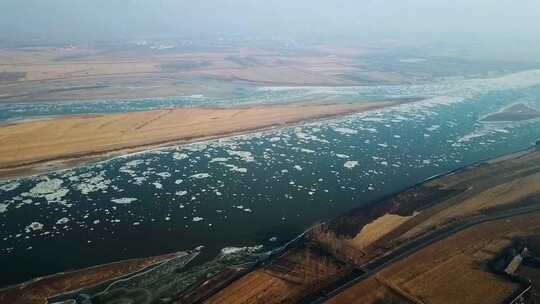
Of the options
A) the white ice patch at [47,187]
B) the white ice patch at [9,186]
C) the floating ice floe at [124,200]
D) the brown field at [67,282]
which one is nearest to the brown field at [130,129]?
the white ice patch at [9,186]

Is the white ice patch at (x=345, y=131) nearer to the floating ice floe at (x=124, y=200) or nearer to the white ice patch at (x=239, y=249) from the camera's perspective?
the floating ice floe at (x=124, y=200)

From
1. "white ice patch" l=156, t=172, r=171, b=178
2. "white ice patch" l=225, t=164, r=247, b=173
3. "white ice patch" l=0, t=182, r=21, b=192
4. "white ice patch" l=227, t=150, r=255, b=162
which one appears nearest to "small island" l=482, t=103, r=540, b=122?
"white ice patch" l=227, t=150, r=255, b=162

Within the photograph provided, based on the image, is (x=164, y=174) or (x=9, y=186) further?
(x=164, y=174)

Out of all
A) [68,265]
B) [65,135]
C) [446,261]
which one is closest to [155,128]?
[65,135]

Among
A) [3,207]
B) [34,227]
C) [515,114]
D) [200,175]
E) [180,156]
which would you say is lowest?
[34,227]

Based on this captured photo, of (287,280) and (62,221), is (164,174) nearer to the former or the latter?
(62,221)

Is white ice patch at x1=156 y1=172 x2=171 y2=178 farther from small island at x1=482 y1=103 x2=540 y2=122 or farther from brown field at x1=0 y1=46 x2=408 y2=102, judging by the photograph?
small island at x1=482 y1=103 x2=540 y2=122

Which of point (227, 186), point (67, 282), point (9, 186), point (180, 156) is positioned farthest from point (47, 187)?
point (67, 282)
